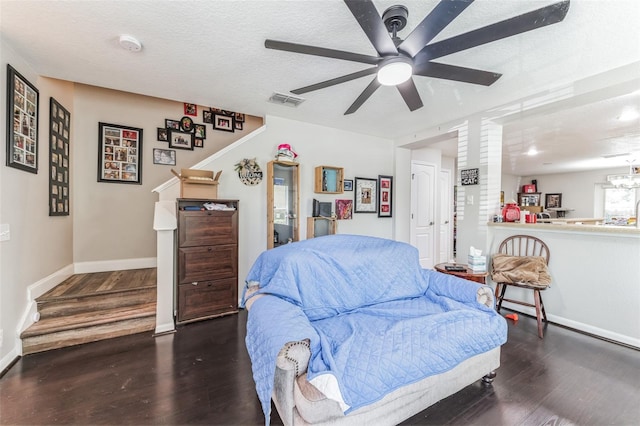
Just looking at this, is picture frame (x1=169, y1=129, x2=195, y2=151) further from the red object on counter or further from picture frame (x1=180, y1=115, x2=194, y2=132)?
the red object on counter

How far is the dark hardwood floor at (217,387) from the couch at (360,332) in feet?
0.76

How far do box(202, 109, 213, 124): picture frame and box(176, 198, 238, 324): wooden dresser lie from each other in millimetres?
1667

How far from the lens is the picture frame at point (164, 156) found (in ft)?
12.2

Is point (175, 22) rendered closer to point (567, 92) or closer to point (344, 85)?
point (344, 85)

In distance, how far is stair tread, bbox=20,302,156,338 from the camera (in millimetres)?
2249

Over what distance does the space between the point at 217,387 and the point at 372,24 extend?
2367 mm

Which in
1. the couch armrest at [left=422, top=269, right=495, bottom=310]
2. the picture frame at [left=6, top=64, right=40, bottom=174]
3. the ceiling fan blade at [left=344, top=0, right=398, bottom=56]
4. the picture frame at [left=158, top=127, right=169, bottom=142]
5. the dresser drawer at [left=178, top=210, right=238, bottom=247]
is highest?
the picture frame at [left=158, top=127, right=169, bottom=142]

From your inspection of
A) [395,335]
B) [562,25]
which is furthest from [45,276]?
[562,25]

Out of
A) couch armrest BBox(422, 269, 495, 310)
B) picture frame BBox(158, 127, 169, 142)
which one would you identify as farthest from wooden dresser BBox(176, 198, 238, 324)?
couch armrest BBox(422, 269, 495, 310)

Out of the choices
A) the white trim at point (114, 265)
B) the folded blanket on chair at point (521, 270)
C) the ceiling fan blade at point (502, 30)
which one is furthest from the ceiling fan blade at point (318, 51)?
the white trim at point (114, 265)

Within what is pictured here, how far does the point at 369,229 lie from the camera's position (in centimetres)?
434

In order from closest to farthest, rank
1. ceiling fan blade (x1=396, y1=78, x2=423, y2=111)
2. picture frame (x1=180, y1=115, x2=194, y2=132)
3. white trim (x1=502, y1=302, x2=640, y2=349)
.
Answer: ceiling fan blade (x1=396, y1=78, x2=423, y2=111) < white trim (x1=502, y1=302, x2=640, y2=349) < picture frame (x1=180, y1=115, x2=194, y2=132)

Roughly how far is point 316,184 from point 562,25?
2.75m

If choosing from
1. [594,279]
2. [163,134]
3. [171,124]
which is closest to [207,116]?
[171,124]
